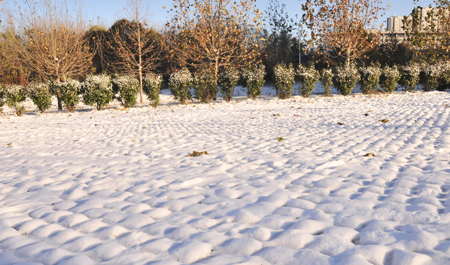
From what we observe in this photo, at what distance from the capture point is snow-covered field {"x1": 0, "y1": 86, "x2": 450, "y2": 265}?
197 centimetres

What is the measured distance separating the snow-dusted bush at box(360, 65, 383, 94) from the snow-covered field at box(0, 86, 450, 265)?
10.6 metres

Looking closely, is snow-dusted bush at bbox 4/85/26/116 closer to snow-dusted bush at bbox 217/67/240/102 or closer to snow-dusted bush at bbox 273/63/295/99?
snow-dusted bush at bbox 217/67/240/102

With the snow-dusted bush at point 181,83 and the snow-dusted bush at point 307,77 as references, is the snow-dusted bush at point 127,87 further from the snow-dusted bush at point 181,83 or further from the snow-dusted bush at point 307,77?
the snow-dusted bush at point 307,77

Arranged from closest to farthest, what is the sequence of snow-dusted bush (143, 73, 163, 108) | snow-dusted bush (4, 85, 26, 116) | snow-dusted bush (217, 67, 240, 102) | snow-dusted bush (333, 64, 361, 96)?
snow-dusted bush (4, 85, 26, 116) < snow-dusted bush (143, 73, 163, 108) < snow-dusted bush (217, 67, 240, 102) < snow-dusted bush (333, 64, 361, 96)

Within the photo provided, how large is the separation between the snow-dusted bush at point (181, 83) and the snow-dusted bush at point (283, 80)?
409 centimetres

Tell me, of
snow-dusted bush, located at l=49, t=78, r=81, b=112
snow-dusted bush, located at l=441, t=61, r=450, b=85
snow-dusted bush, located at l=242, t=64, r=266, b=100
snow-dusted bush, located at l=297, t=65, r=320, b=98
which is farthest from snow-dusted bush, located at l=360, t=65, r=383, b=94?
snow-dusted bush, located at l=49, t=78, r=81, b=112

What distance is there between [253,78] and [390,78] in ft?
22.7

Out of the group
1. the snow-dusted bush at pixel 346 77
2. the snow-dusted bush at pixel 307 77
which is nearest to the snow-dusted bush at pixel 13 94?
the snow-dusted bush at pixel 307 77

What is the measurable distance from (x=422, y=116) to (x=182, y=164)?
6.72 m

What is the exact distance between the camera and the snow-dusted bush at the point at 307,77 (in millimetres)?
14837

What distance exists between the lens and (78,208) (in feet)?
9.24

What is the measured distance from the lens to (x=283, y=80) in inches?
581

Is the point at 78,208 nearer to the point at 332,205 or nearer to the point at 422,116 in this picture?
the point at 332,205

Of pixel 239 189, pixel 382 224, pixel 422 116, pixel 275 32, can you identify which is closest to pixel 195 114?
pixel 422 116
